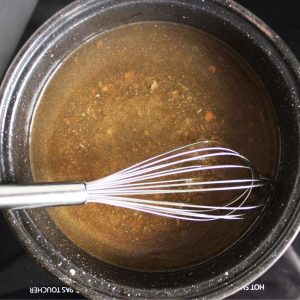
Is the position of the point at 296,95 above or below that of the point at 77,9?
below

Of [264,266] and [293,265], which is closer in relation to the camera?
[264,266]

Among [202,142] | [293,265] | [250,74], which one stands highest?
[250,74]

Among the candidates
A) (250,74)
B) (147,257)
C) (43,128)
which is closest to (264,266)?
(147,257)

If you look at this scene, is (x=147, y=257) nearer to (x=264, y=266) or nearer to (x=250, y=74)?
(x=264, y=266)

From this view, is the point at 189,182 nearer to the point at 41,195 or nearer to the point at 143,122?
the point at 143,122

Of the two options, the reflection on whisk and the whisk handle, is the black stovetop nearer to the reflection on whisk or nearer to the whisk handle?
the reflection on whisk

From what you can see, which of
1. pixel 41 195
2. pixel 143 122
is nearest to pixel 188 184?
pixel 143 122
